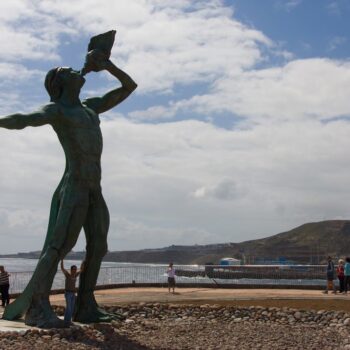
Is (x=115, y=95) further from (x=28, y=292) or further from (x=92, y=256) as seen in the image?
(x=28, y=292)

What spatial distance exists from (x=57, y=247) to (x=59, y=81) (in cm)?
267

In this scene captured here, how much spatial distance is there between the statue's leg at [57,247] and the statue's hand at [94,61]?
82.0 inches

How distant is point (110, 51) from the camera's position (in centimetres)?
1157

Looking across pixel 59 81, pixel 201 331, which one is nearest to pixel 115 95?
pixel 59 81

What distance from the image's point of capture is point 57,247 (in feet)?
35.1

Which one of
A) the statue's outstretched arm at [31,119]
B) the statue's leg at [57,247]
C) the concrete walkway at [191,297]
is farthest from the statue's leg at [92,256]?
the concrete walkway at [191,297]

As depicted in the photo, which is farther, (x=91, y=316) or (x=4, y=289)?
(x=4, y=289)

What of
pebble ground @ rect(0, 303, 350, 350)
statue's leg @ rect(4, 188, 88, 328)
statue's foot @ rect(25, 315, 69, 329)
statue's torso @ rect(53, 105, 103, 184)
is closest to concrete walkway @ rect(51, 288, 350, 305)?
pebble ground @ rect(0, 303, 350, 350)

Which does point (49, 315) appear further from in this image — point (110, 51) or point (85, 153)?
point (110, 51)

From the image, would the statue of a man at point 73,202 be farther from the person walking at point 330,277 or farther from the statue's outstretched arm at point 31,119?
the person walking at point 330,277

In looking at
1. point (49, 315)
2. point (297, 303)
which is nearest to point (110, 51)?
point (49, 315)

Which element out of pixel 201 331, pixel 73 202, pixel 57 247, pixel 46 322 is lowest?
pixel 201 331

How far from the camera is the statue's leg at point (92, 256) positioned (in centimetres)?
1119

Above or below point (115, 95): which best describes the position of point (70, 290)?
below
